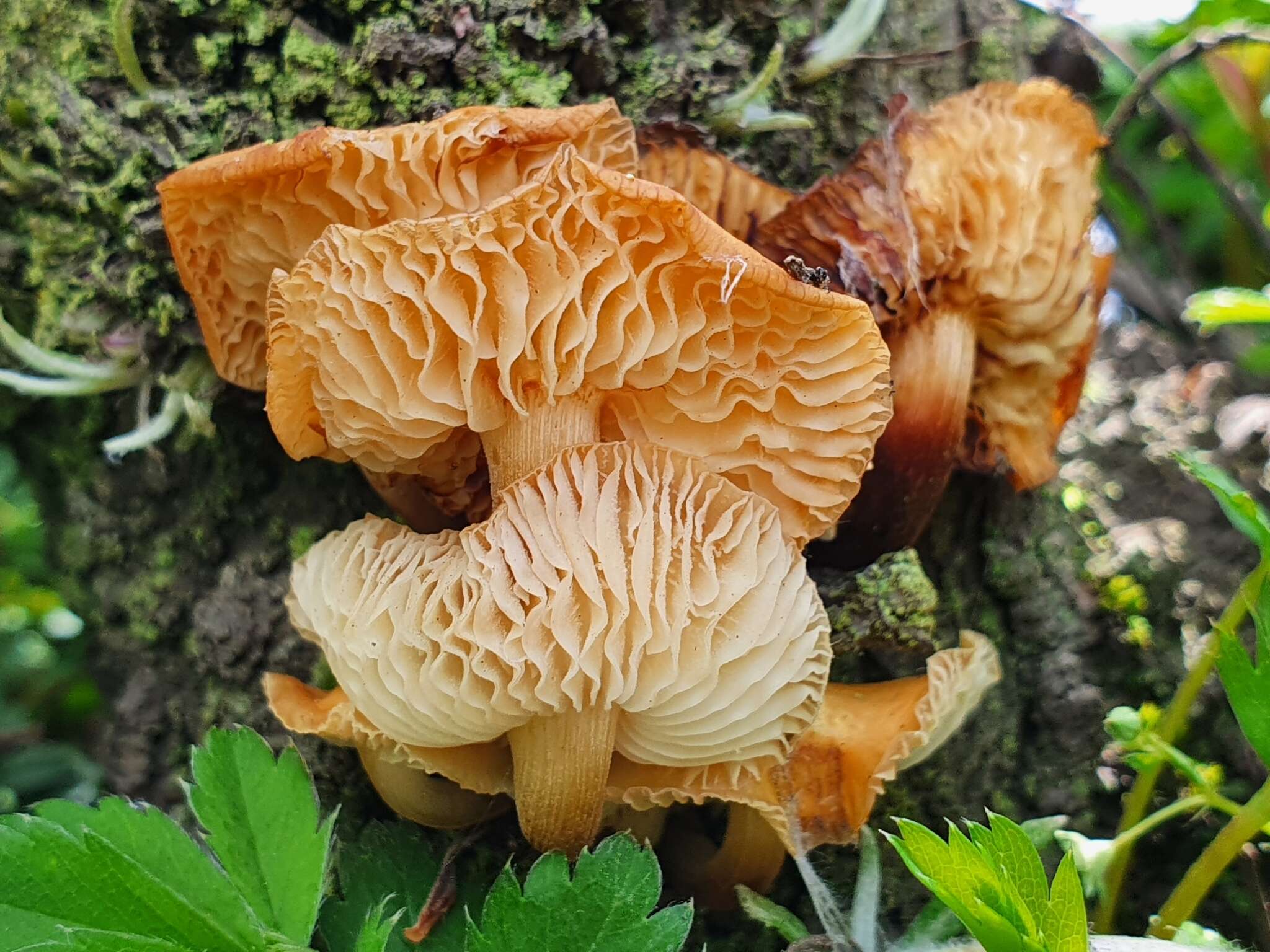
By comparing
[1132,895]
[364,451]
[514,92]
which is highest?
[514,92]

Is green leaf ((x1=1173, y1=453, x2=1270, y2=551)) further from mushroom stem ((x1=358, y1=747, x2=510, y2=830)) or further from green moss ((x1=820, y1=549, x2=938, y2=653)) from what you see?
mushroom stem ((x1=358, y1=747, x2=510, y2=830))

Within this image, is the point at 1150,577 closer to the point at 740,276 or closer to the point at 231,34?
the point at 740,276

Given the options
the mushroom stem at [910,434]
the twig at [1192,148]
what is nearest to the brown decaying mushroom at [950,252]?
→ the mushroom stem at [910,434]

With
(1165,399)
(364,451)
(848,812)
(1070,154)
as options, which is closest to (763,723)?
(848,812)

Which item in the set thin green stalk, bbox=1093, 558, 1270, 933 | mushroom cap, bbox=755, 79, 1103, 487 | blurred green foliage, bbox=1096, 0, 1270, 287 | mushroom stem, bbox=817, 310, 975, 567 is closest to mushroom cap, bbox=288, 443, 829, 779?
mushroom stem, bbox=817, 310, 975, 567

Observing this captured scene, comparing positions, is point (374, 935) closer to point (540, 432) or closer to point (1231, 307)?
point (540, 432)

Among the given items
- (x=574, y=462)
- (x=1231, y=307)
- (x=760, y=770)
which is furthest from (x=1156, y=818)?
(x=574, y=462)
